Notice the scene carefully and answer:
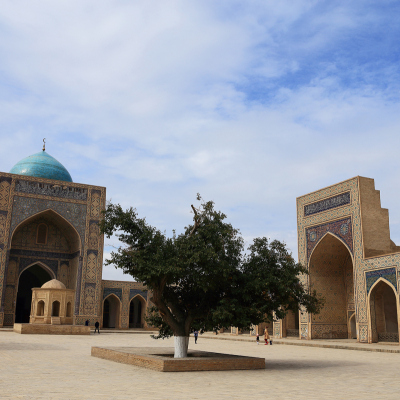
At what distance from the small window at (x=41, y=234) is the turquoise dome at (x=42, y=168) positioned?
2.87 meters

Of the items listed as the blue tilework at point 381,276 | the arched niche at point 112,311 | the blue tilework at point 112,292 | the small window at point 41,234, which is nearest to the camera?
the blue tilework at point 381,276

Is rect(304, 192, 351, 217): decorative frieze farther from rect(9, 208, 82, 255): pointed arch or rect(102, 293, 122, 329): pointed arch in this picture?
rect(102, 293, 122, 329): pointed arch

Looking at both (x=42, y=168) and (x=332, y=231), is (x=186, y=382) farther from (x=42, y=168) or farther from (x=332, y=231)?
(x=42, y=168)

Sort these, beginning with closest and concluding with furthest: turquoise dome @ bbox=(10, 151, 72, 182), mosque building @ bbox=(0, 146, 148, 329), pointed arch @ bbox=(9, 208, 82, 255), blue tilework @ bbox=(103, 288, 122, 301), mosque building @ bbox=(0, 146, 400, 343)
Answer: mosque building @ bbox=(0, 146, 400, 343) < mosque building @ bbox=(0, 146, 148, 329) < pointed arch @ bbox=(9, 208, 82, 255) < turquoise dome @ bbox=(10, 151, 72, 182) < blue tilework @ bbox=(103, 288, 122, 301)

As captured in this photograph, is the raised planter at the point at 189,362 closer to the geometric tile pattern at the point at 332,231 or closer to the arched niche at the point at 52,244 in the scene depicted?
the geometric tile pattern at the point at 332,231

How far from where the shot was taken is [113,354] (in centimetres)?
910

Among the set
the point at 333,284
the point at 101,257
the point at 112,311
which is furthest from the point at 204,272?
the point at 112,311

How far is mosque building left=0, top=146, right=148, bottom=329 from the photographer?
80.1 feet

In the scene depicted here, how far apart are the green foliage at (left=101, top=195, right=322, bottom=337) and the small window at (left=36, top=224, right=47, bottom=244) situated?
63.2 ft

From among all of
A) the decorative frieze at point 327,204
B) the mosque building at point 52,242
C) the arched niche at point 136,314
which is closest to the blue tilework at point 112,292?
the mosque building at point 52,242

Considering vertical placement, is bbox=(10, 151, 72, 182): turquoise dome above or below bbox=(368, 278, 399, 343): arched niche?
above

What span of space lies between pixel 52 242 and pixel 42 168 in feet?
14.3

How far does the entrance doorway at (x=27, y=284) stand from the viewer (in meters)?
28.1

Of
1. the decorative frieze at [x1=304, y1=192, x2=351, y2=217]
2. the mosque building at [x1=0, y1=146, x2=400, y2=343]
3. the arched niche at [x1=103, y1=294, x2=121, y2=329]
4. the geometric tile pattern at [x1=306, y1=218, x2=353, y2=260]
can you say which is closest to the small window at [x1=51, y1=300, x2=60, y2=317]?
the mosque building at [x1=0, y1=146, x2=400, y2=343]
